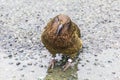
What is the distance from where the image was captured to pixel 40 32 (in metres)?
5.65

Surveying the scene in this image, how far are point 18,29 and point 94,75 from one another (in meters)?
1.66

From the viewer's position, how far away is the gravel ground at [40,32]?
4750mm

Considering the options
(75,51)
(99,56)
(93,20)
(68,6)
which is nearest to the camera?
(75,51)

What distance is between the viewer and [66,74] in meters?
4.71

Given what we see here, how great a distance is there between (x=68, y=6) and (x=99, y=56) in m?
1.82

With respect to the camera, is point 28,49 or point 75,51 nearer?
point 75,51

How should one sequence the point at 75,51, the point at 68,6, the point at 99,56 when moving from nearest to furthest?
the point at 75,51, the point at 99,56, the point at 68,6

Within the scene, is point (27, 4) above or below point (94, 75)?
above

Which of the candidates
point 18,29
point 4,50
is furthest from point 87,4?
point 4,50

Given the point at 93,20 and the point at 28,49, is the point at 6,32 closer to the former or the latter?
the point at 28,49

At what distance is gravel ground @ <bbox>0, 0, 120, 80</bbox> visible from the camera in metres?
4.75

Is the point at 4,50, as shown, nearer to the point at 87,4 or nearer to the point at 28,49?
the point at 28,49

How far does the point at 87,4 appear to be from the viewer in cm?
667

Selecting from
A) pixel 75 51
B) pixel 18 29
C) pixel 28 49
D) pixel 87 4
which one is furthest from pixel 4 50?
pixel 87 4
